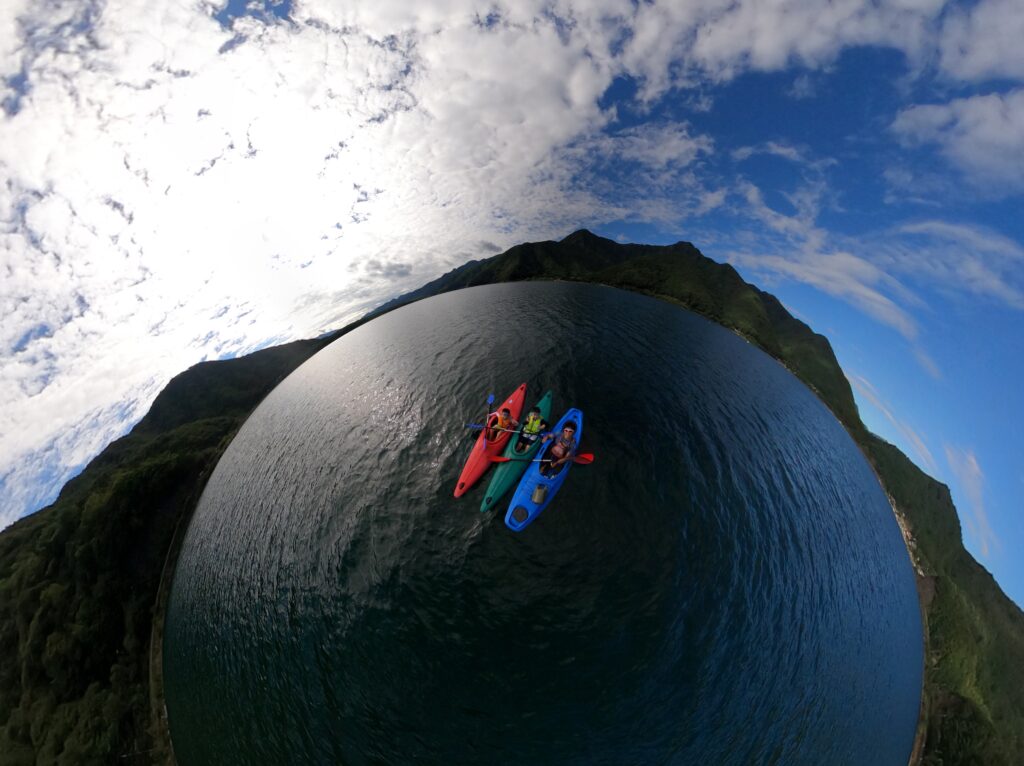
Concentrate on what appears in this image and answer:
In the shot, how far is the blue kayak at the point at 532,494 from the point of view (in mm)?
33406

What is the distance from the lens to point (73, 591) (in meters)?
38.1

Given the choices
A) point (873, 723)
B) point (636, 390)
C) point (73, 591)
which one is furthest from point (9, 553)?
point (873, 723)

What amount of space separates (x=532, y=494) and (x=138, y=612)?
4282 cm

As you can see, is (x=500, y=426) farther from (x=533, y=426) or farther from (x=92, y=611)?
(x=92, y=611)

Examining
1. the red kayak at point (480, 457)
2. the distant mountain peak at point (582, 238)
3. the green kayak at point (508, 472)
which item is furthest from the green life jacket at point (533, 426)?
the distant mountain peak at point (582, 238)

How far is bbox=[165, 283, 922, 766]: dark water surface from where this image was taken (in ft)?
83.5

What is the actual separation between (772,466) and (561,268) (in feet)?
332

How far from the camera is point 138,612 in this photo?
37.3 m

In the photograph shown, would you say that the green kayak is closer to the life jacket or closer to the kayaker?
the kayaker

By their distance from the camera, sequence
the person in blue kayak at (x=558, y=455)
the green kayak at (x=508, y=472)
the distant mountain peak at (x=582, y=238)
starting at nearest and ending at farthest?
the green kayak at (x=508, y=472)
the person in blue kayak at (x=558, y=455)
the distant mountain peak at (x=582, y=238)

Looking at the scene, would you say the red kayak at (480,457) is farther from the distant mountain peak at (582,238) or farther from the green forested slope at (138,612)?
the distant mountain peak at (582,238)

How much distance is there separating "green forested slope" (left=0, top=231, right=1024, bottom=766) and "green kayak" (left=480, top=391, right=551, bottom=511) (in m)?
32.8

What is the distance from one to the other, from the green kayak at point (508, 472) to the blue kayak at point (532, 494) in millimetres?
740

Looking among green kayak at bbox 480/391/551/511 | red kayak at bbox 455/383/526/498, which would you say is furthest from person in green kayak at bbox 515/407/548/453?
red kayak at bbox 455/383/526/498
